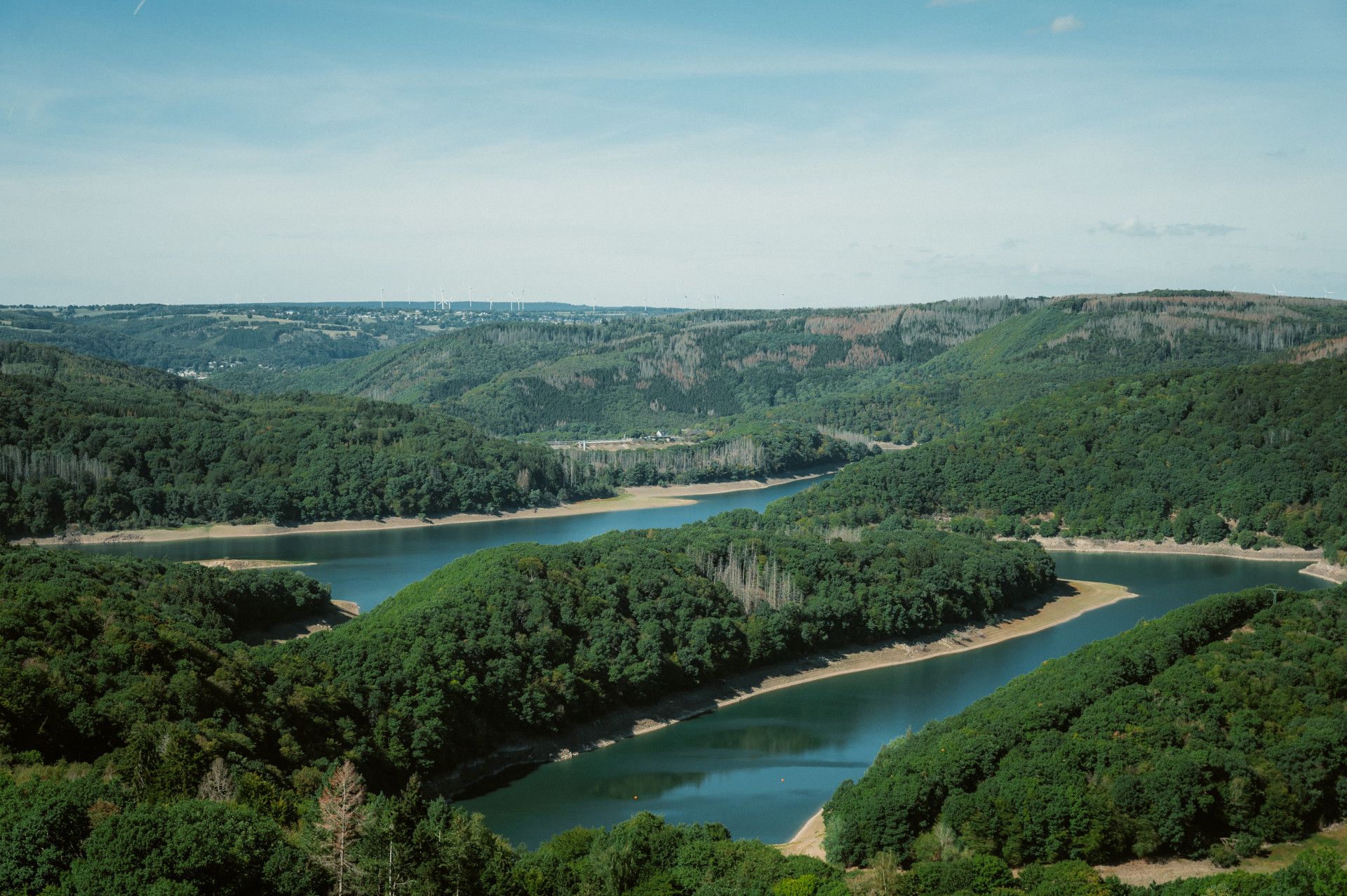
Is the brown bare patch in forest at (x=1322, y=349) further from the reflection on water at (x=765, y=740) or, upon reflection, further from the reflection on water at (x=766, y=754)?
the reflection on water at (x=765, y=740)

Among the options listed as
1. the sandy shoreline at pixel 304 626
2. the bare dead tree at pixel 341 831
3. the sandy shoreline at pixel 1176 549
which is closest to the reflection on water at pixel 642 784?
the bare dead tree at pixel 341 831

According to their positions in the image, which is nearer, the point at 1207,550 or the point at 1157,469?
the point at 1207,550

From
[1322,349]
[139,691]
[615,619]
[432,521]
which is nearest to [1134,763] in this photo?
[615,619]

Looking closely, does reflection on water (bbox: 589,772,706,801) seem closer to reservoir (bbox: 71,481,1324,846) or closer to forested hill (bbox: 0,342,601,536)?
reservoir (bbox: 71,481,1324,846)

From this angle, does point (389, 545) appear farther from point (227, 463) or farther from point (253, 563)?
point (227, 463)

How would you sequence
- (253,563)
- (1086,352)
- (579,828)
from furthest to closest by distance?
(1086,352)
(253,563)
(579,828)

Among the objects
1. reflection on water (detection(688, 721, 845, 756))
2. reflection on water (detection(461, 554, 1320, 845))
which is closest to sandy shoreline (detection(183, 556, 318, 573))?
reflection on water (detection(461, 554, 1320, 845))

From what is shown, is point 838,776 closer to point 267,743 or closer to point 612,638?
point 612,638
